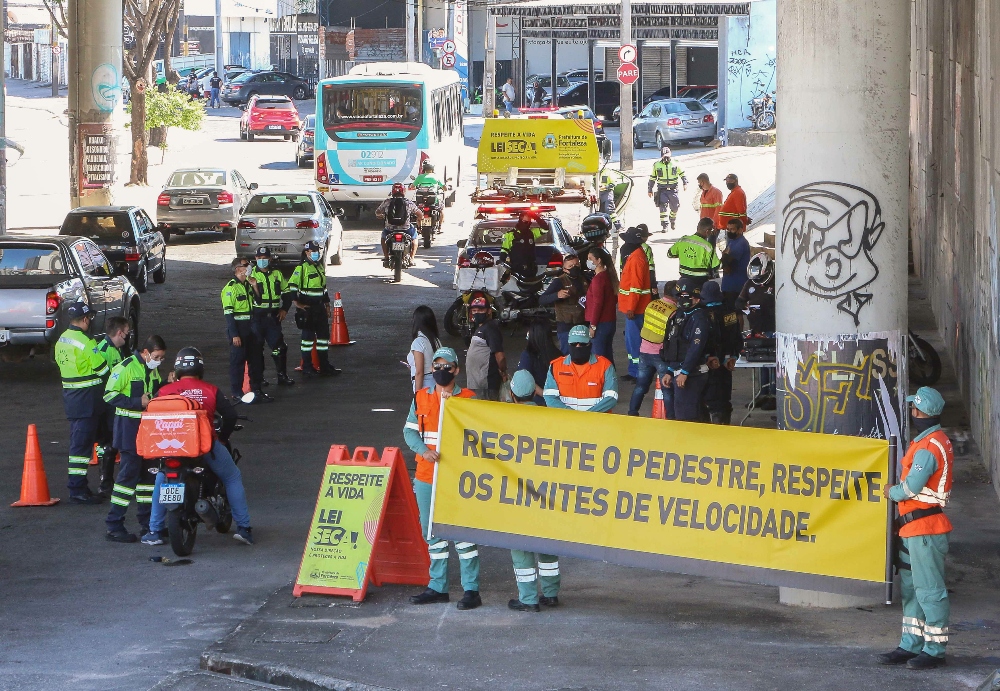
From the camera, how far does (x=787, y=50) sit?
33.3ft

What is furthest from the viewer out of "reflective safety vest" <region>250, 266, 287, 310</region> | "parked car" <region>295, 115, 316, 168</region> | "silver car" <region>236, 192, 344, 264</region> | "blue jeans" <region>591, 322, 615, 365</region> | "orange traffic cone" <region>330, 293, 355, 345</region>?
"parked car" <region>295, 115, 316, 168</region>

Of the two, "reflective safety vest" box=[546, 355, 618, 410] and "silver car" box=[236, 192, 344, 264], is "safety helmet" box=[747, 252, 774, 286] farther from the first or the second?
"silver car" box=[236, 192, 344, 264]

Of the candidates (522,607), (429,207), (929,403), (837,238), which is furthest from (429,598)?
(429,207)

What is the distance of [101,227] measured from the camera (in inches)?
1054

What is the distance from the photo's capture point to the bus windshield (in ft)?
118

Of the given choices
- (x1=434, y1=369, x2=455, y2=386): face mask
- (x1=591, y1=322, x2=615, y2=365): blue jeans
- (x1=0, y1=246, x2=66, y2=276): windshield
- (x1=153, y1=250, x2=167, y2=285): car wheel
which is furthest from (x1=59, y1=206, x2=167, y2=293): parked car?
(x1=434, y1=369, x2=455, y2=386): face mask

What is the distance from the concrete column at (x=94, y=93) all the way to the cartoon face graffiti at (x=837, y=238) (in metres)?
27.8

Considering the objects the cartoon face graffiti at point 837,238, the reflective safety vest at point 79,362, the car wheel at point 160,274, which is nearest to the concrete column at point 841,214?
the cartoon face graffiti at point 837,238

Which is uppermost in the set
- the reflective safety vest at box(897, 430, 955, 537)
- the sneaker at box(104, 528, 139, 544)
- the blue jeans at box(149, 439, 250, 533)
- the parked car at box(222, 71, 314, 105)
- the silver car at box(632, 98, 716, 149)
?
the parked car at box(222, 71, 314, 105)

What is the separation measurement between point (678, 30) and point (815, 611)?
164 feet

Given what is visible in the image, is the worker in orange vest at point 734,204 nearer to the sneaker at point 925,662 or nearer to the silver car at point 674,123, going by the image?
the sneaker at point 925,662

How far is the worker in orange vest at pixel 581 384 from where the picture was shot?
10.6 m

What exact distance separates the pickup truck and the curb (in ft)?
34.6

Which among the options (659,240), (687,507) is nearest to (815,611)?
(687,507)
